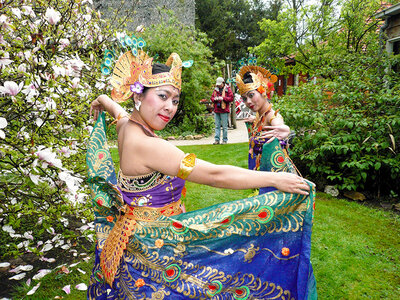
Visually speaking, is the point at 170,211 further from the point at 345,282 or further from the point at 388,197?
the point at 388,197

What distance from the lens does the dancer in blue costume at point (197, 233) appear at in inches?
70.4

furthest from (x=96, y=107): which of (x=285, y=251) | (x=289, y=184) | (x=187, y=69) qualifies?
(x=187, y=69)

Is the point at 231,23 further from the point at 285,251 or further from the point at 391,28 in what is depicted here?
the point at 285,251

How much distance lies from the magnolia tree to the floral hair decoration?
651 mm

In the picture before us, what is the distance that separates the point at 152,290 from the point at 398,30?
9167mm

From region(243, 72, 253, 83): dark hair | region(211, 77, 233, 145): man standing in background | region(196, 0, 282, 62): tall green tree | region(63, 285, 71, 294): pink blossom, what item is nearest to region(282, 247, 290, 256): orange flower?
region(63, 285, 71, 294): pink blossom

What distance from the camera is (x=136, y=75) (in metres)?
2.10

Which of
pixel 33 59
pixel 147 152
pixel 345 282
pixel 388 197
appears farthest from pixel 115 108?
pixel 388 197

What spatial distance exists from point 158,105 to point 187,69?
11376mm

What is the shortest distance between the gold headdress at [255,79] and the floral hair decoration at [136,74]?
1651 millimetres

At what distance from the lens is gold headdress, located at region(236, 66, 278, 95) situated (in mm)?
3730

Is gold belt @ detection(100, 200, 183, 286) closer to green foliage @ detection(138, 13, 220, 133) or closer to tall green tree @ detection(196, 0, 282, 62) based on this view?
green foliage @ detection(138, 13, 220, 133)

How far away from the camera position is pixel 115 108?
273cm

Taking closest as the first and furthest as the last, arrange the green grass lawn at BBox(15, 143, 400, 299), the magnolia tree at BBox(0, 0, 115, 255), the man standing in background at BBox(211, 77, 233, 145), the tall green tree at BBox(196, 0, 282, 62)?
the magnolia tree at BBox(0, 0, 115, 255)
the green grass lawn at BBox(15, 143, 400, 299)
the man standing in background at BBox(211, 77, 233, 145)
the tall green tree at BBox(196, 0, 282, 62)
